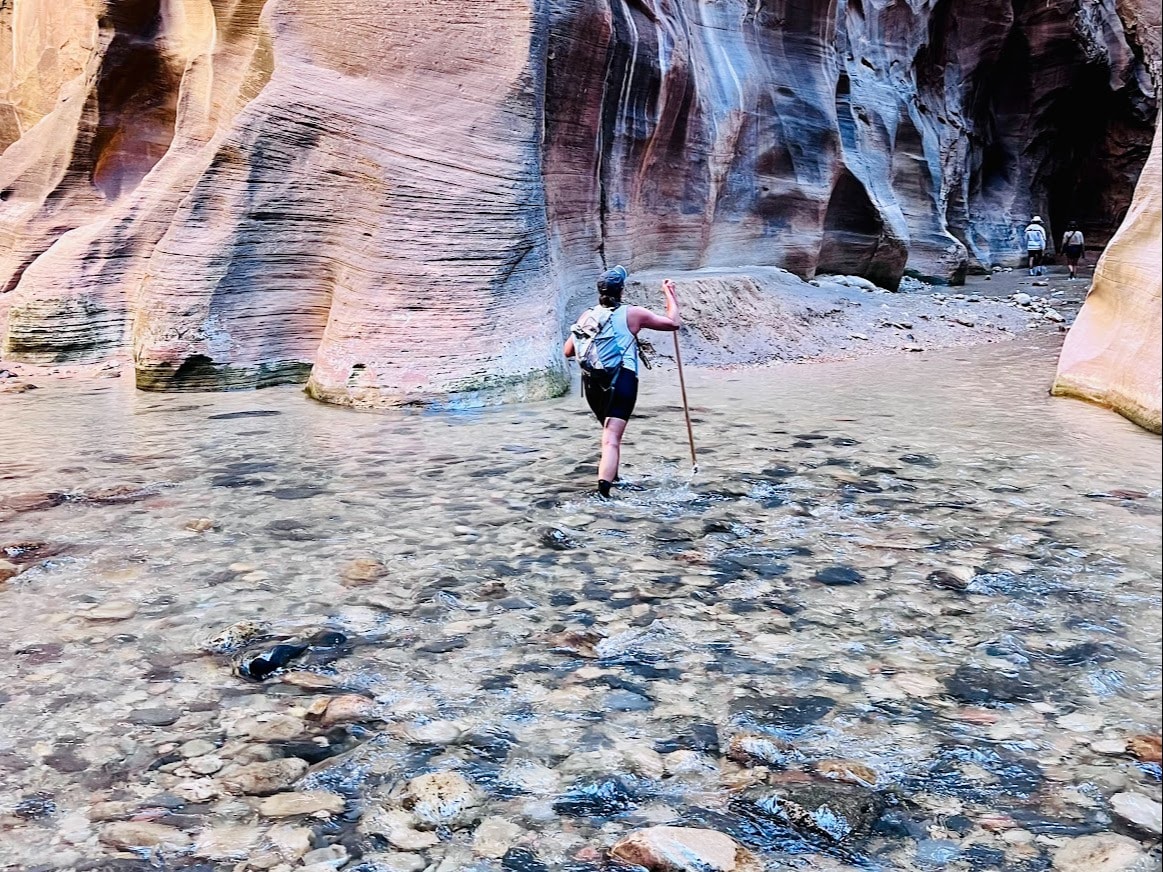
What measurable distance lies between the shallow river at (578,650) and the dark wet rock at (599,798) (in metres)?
0.01

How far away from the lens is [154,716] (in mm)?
3156

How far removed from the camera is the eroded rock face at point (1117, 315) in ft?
25.8

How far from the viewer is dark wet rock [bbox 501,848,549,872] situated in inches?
93.7

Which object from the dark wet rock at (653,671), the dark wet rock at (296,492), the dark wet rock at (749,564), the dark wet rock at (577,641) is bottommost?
the dark wet rock at (296,492)

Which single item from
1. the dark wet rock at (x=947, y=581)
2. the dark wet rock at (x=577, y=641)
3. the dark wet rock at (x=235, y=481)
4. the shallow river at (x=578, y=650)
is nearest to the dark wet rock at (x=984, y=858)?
the shallow river at (x=578, y=650)

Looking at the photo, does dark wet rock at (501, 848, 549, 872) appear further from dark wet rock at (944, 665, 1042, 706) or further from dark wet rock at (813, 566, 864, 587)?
dark wet rock at (813, 566, 864, 587)

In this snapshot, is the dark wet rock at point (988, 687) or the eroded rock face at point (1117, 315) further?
the eroded rock face at point (1117, 315)

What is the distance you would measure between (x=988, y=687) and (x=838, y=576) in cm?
121

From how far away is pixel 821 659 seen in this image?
3580 millimetres

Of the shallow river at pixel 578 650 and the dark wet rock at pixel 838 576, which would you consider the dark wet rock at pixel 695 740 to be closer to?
the shallow river at pixel 578 650

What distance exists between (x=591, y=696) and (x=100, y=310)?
12.1m

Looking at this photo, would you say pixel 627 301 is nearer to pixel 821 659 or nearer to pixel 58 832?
pixel 821 659

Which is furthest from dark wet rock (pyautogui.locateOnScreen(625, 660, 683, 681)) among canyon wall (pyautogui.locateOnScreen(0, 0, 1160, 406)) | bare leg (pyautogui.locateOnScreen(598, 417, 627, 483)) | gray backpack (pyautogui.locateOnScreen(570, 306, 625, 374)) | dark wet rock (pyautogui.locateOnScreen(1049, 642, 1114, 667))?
canyon wall (pyautogui.locateOnScreen(0, 0, 1160, 406))

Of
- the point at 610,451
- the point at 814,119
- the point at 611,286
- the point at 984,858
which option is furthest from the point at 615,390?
the point at 814,119
